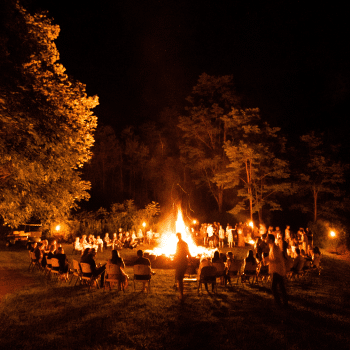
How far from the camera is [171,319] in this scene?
7.41 metres

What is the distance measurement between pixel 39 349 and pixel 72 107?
28.1ft

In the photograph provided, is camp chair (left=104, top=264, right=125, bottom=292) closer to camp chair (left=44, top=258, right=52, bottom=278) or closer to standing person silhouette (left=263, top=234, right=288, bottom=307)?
camp chair (left=44, top=258, right=52, bottom=278)

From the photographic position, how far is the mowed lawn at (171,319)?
611 cm

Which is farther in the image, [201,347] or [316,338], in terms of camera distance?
[316,338]

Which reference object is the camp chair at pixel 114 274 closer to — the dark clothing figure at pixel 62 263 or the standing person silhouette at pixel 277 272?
the dark clothing figure at pixel 62 263

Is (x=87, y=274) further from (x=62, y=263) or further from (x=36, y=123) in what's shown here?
(x=36, y=123)

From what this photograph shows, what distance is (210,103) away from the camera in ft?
113

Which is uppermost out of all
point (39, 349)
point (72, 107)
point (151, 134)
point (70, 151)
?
point (151, 134)

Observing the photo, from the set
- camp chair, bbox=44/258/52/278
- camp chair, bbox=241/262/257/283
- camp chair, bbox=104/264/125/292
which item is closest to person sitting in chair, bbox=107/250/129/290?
camp chair, bbox=104/264/125/292

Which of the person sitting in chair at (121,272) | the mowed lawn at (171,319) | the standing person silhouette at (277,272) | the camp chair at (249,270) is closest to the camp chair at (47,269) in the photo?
the mowed lawn at (171,319)

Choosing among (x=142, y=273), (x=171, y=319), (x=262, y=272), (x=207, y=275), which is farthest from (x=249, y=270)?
(x=171, y=319)

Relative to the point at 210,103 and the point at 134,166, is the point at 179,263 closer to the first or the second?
the point at 210,103

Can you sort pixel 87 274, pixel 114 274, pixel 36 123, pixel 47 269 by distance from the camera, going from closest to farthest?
pixel 36 123 → pixel 114 274 → pixel 87 274 → pixel 47 269

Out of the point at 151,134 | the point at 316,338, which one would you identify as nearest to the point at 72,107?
the point at 316,338
